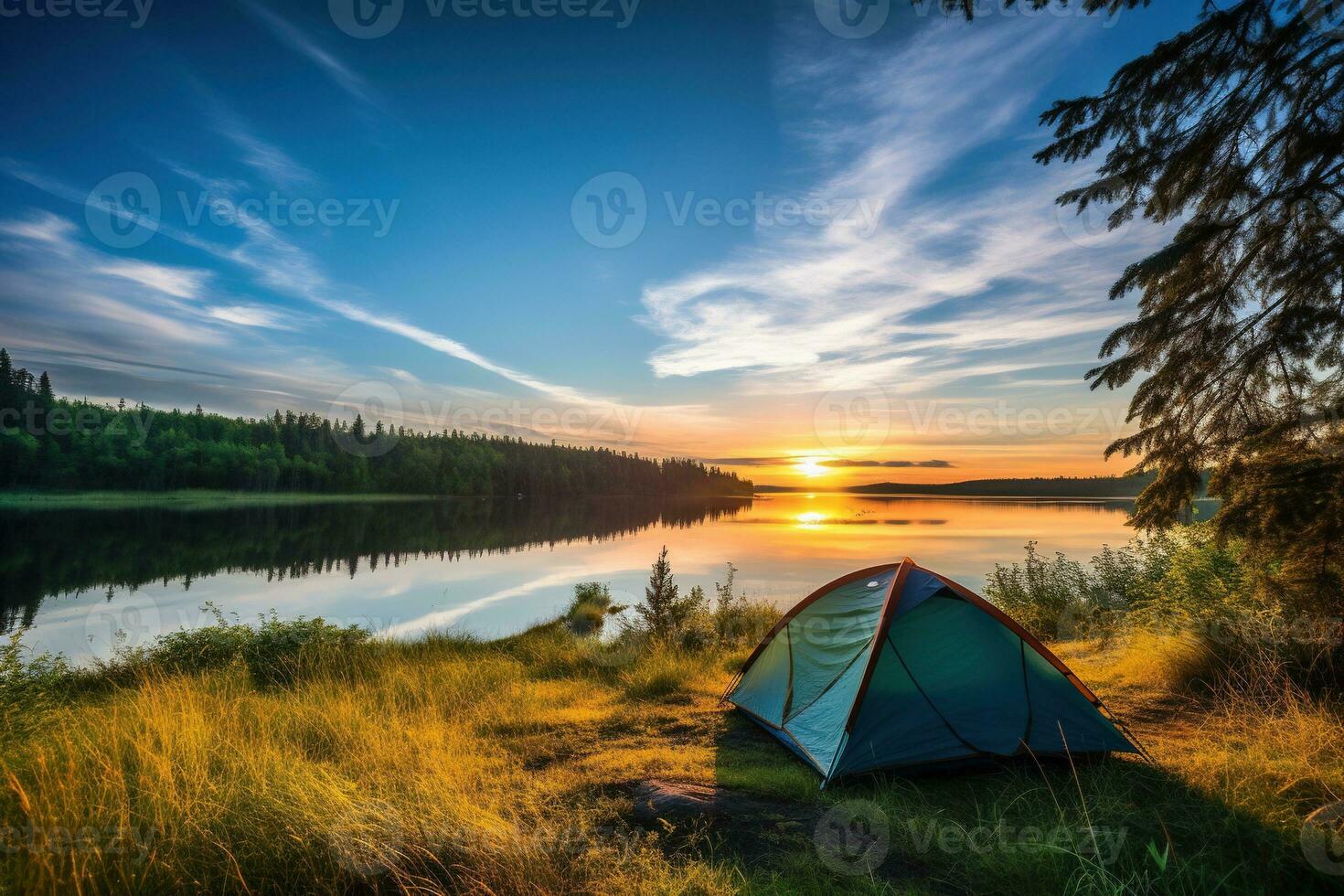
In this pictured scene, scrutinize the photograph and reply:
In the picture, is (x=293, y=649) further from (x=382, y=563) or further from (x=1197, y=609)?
(x=382, y=563)

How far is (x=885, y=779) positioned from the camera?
16.5 ft

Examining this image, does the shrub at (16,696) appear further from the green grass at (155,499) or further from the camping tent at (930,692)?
the green grass at (155,499)

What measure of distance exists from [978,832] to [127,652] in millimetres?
13322

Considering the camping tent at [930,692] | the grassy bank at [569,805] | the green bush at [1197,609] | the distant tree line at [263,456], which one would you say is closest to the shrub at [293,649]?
the grassy bank at [569,805]

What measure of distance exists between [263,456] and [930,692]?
93.7 meters

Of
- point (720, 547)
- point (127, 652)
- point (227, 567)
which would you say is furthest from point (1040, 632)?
point (227, 567)

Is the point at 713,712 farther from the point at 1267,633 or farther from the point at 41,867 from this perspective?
the point at 1267,633

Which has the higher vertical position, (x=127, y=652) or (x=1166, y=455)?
(x=1166, y=455)

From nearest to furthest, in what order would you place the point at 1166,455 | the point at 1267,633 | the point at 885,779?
the point at 885,779 < the point at 1166,455 < the point at 1267,633

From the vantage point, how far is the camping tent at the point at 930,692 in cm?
523

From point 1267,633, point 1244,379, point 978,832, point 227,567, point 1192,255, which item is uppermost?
point 1192,255

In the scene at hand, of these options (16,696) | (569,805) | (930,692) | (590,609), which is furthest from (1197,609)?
(590,609)

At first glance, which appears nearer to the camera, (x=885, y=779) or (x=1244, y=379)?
(x=885, y=779)

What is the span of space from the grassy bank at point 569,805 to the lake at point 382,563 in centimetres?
676
